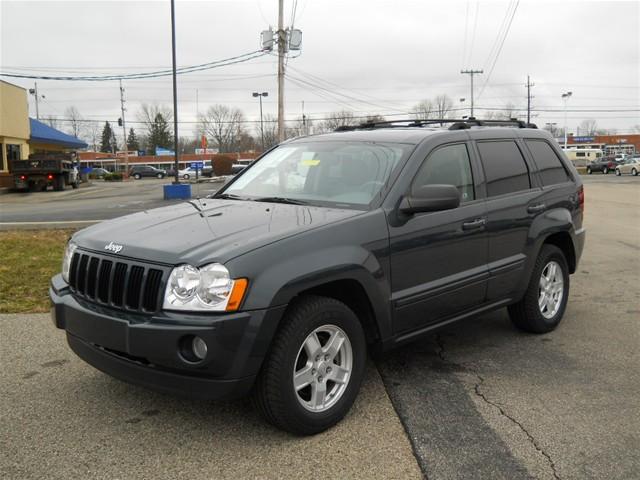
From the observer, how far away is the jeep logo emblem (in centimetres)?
331

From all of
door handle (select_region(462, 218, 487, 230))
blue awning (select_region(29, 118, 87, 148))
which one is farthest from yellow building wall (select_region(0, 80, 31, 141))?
door handle (select_region(462, 218, 487, 230))


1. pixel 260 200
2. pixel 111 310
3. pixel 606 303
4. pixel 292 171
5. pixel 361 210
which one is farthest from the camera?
pixel 606 303

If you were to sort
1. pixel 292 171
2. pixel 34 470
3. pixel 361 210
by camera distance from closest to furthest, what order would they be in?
pixel 34 470
pixel 361 210
pixel 292 171

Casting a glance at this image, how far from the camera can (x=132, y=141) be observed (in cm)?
13612

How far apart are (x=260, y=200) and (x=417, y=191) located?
1189 mm

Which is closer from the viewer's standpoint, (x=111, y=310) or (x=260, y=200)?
(x=111, y=310)

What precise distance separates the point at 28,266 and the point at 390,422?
20.5 feet

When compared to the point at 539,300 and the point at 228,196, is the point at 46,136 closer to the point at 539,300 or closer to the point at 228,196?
the point at 228,196

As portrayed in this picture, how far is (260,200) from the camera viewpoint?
169 inches

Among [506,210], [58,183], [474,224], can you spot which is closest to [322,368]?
[474,224]

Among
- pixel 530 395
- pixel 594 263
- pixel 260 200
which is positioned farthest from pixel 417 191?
pixel 594 263

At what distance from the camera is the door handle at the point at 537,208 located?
495 centimetres

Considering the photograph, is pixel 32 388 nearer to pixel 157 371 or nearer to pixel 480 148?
pixel 157 371

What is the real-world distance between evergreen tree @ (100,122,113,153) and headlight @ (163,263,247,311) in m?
140
